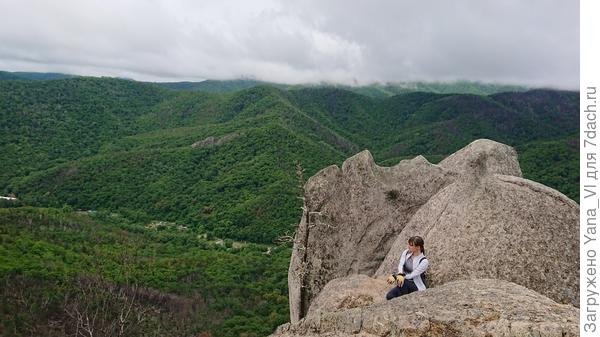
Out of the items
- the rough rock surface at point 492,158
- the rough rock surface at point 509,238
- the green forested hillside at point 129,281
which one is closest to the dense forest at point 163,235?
the green forested hillside at point 129,281

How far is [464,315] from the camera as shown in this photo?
1095 centimetres

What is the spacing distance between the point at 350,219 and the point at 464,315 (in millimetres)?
12329

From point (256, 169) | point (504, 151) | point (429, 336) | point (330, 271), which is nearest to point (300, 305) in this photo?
point (330, 271)

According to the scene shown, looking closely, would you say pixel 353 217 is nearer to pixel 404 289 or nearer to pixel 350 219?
pixel 350 219

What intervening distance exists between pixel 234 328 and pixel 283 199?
67.6 m

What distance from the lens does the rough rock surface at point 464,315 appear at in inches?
404

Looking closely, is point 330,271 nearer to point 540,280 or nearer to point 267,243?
point 540,280

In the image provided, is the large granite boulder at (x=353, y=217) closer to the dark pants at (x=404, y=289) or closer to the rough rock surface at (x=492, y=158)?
the rough rock surface at (x=492, y=158)

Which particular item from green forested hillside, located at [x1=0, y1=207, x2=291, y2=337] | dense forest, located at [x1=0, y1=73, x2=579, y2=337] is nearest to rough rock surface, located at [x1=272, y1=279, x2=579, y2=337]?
dense forest, located at [x1=0, y1=73, x2=579, y2=337]

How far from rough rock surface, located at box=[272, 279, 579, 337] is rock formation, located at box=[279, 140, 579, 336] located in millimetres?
33

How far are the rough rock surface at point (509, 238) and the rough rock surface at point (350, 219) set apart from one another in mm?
5130

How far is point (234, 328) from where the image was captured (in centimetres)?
7950

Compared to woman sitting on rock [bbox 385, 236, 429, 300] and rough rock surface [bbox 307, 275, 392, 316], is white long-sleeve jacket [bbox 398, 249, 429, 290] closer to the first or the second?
woman sitting on rock [bbox 385, 236, 429, 300]

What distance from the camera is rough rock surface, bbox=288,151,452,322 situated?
72.6 feet
